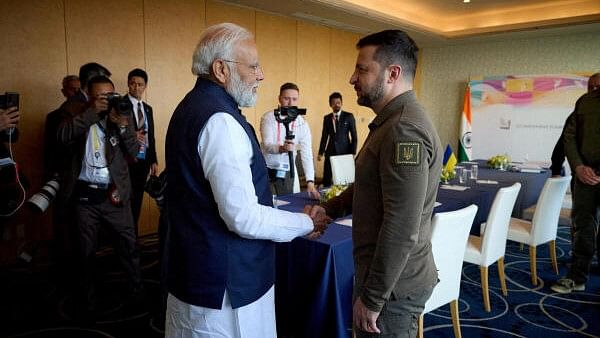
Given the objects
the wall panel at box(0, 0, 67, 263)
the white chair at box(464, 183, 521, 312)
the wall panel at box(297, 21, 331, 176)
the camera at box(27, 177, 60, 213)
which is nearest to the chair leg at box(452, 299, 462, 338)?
the white chair at box(464, 183, 521, 312)

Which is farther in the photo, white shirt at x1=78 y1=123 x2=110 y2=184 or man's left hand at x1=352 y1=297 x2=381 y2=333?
white shirt at x1=78 y1=123 x2=110 y2=184

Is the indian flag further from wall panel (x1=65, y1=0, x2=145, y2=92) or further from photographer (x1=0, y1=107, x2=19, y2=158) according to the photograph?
photographer (x1=0, y1=107, x2=19, y2=158)

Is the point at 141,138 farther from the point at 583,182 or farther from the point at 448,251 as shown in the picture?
the point at 583,182

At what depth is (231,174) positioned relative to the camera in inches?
47.9

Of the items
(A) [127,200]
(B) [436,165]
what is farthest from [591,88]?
(A) [127,200]

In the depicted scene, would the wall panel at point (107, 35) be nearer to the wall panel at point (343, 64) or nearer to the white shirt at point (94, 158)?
the white shirt at point (94, 158)

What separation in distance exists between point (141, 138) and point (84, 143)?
1.01 m

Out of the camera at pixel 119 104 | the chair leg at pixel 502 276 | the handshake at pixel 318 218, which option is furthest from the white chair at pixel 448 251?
the camera at pixel 119 104

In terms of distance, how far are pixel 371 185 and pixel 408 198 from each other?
153 mm

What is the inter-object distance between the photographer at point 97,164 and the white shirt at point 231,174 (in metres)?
1.75

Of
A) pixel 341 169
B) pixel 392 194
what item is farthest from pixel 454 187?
pixel 392 194

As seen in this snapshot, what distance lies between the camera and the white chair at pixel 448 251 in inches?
85.7

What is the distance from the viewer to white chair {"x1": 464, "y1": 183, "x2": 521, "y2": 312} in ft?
Answer: 9.32

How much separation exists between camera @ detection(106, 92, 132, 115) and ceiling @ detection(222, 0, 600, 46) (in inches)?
120
